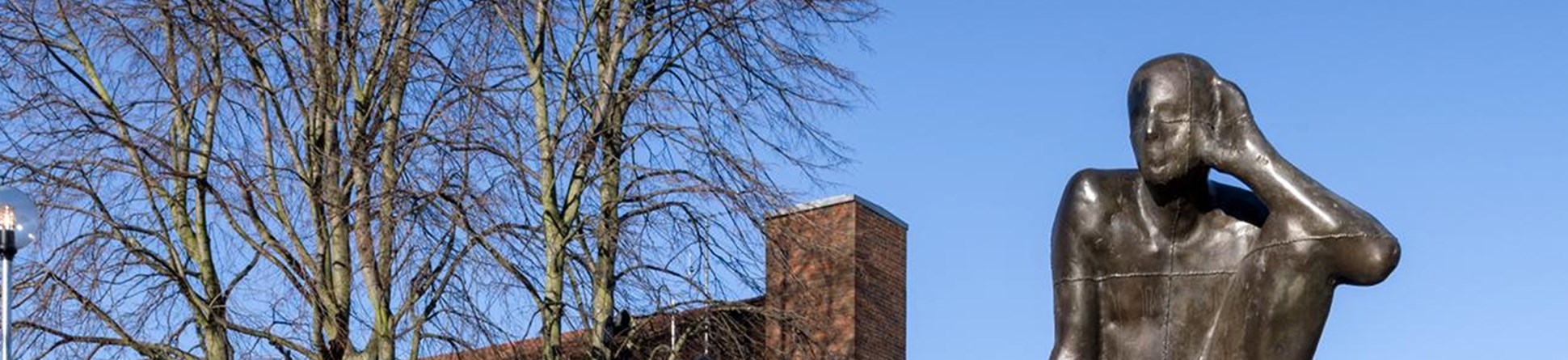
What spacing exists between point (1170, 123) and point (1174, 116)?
24 mm

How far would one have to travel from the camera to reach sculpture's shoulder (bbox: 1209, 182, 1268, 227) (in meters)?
7.90

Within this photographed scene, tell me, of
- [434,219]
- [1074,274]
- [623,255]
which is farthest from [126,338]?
[1074,274]

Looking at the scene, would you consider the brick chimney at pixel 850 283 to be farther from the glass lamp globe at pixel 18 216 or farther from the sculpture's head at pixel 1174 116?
the sculpture's head at pixel 1174 116

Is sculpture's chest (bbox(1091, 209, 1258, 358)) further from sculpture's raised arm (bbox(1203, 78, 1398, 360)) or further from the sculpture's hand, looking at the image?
the sculpture's hand

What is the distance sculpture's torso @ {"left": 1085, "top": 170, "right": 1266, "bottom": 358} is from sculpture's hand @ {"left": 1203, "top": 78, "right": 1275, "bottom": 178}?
0.36 meters

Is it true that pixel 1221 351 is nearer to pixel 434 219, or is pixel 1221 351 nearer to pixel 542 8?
pixel 434 219

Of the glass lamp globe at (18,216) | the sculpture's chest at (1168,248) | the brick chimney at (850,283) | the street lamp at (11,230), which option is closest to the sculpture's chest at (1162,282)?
the sculpture's chest at (1168,248)

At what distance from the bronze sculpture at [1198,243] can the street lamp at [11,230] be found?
547 cm

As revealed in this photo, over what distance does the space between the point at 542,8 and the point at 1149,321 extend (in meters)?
13.1

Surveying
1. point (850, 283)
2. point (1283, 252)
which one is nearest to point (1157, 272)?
point (1283, 252)

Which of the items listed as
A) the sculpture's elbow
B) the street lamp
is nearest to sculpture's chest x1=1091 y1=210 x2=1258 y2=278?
the sculpture's elbow

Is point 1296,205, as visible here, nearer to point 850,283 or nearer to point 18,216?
point 18,216

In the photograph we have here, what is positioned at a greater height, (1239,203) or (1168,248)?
(1239,203)

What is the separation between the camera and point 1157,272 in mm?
8062
